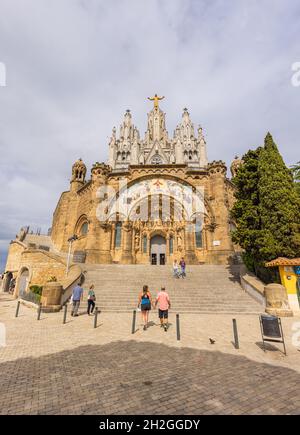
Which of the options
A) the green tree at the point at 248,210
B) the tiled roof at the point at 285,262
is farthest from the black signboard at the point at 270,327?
the green tree at the point at 248,210

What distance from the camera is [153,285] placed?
14.8 meters

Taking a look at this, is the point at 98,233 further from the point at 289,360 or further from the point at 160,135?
the point at 160,135

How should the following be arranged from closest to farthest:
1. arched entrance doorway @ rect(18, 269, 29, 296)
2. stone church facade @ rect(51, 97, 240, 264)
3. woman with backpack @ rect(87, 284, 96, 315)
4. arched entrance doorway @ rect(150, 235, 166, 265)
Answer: woman with backpack @ rect(87, 284, 96, 315) < arched entrance doorway @ rect(18, 269, 29, 296) < stone church facade @ rect(51, 97, 240, 264) < arched entrance doorway @ rect(150, 235, 166, 265)

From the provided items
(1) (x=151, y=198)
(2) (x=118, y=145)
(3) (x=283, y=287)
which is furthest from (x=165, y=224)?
(2) (x=118, y=145)

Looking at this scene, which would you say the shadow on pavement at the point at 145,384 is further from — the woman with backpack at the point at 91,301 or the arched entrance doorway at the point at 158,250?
the arched entrance doorway at the point at 158,250

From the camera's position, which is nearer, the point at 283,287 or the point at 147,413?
the point at 147,413

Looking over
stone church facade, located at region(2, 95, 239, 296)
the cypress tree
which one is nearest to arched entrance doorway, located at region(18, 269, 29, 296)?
stone church facade, located at region(2, 95, 239, 296)

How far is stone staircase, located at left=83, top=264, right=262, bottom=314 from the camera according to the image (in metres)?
11.4

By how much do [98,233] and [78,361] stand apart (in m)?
18.8

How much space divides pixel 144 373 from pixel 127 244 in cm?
1928

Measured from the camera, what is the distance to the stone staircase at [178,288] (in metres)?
11.4

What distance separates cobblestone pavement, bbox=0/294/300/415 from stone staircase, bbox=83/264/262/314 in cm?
366

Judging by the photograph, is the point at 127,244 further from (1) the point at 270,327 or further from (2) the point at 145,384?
(2) the point at 145,384

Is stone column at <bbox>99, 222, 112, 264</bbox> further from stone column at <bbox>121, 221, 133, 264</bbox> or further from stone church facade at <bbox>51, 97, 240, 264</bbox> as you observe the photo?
stone column at <bbox>121, 221, 133, 264</bbox>
